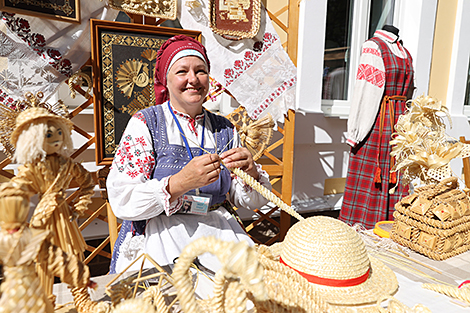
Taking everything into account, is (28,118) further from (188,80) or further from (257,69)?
(257,69)

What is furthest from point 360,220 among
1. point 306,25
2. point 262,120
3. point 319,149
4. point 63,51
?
point 63,51

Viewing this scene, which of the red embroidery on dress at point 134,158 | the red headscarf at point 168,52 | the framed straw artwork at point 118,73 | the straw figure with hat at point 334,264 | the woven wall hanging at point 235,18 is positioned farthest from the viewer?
the woven wall hanging at point 235,18

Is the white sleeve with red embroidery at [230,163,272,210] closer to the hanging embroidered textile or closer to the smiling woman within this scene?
the smiling woman

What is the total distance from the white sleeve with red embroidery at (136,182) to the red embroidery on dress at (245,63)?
3.29 ft

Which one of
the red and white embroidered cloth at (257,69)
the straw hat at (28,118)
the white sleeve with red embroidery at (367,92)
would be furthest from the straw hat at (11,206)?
the white sleeve with red embroidery at (367,92)

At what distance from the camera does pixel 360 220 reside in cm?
264

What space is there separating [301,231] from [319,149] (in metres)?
2.83

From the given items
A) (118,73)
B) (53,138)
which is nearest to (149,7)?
(118,73)

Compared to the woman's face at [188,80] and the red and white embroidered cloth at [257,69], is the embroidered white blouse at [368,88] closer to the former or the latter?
the red and white embroidered cloth at [257,69]

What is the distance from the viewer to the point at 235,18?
2.06m

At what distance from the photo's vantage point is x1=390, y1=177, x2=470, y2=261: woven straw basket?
1.11 meters

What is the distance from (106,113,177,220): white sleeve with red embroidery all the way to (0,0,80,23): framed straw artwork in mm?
794

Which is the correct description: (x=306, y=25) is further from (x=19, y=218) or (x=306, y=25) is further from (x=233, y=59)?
(x=19, y=218)

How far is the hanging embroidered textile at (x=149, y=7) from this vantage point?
1694 mm
